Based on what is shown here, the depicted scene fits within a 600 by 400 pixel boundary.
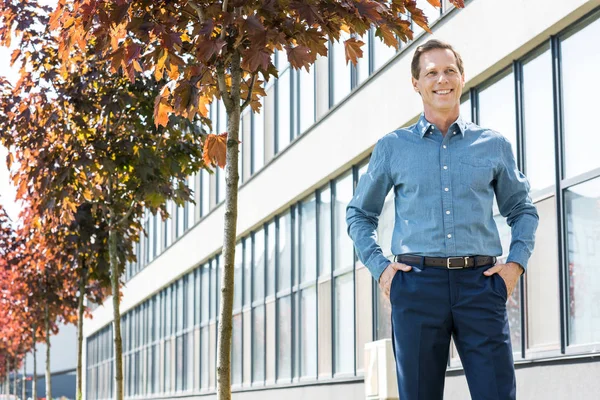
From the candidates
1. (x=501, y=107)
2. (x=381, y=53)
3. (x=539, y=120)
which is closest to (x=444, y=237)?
(x=539, y=120)

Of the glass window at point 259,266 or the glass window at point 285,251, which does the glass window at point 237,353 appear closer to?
the glass window at point 259,266

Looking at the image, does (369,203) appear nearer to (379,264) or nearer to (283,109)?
(379,264)

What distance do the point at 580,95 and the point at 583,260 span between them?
1.39 meters

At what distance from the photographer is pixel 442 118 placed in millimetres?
4184

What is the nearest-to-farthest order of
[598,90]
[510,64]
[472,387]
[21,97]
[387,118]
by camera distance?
1. [472,387]
2. [598,90]
3. [510,64]
4. [21,97]
5. [387,118]

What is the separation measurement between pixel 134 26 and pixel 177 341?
950 inches

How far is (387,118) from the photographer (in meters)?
14.3

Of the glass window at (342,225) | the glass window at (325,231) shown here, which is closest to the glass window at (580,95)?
the glass window at (342,225)

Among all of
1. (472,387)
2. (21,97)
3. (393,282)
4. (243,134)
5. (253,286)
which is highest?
(243,134)

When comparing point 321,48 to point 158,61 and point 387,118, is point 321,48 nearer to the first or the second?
point 158,61

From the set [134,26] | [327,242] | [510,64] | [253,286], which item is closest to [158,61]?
[134,26]

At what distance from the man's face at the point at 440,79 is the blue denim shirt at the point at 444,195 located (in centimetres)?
8

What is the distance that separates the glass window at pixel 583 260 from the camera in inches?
378

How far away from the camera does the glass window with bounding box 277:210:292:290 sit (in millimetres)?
19422
